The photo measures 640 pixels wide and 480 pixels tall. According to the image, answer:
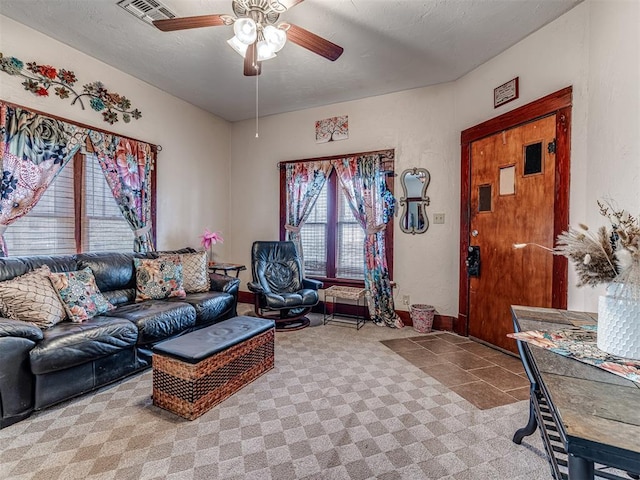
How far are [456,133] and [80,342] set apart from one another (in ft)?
13.7

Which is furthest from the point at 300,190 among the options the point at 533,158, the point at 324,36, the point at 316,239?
the point at 533,158

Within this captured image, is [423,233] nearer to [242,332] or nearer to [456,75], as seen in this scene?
[456,75]

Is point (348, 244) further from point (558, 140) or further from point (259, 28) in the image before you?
point (259, 28)

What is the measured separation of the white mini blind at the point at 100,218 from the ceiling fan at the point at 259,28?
203 cm

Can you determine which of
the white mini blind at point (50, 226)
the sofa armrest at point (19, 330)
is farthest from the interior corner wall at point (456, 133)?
the sofa armrest at point (19, 330)

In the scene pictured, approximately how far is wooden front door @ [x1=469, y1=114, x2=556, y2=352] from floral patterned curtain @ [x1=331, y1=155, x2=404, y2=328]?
1015mm

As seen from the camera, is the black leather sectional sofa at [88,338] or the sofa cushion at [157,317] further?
the sofa cushion at [157,317]

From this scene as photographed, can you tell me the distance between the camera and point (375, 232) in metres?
4.08

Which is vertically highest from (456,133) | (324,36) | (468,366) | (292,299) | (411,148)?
(324,36)

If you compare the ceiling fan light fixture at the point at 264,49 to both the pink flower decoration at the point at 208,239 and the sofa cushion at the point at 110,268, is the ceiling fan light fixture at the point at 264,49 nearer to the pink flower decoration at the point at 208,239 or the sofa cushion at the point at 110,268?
the sofa cushion at the point at 110,268

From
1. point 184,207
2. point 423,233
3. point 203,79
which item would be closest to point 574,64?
point 423,233

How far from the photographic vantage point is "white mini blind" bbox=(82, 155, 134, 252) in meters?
3.31

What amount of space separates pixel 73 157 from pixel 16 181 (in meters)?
0.60

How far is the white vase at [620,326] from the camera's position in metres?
→ 1.08
